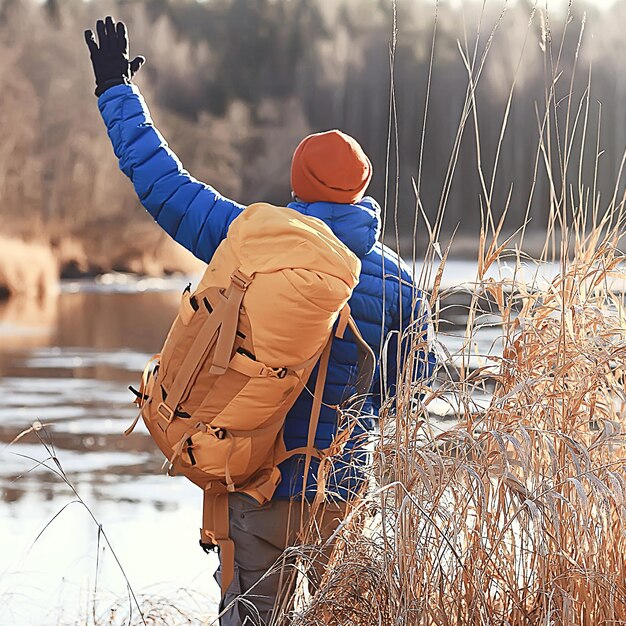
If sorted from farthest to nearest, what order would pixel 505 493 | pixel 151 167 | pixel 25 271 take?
pixel 25 271 → pixel 151 167 → pixel 505 493

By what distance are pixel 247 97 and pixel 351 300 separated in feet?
108

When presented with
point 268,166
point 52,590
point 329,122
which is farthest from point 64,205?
point 52,590

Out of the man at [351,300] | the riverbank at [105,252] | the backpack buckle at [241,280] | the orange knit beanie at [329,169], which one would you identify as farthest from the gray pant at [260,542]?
the riverbank at [105,252]

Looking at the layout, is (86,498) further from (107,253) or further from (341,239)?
(107,253)

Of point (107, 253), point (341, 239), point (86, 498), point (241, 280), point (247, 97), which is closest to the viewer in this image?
point (241, 280)

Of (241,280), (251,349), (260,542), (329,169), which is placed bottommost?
(260,542)

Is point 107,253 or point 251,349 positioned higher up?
point 251,349

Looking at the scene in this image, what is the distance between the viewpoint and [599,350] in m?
2.46

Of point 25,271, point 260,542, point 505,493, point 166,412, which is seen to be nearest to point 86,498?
point 260,542

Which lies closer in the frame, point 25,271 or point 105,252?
point 25,271

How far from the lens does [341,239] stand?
2.69m

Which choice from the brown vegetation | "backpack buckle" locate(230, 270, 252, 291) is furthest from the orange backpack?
the brown vegetation

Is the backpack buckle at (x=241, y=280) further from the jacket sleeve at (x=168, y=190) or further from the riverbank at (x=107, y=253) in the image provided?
the riverbank at (x=107, y=253)

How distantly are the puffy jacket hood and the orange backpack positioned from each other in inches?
5.8
